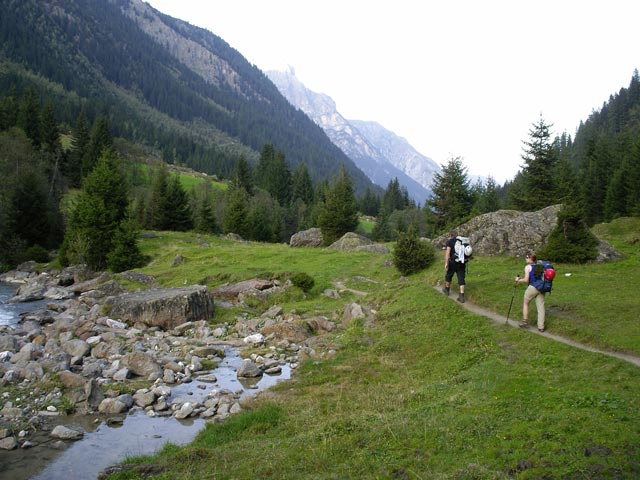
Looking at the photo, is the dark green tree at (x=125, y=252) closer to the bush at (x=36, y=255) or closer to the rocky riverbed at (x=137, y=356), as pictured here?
the rocky riverbed at (x=137, y=356)

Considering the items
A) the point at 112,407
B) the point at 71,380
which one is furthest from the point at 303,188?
the point at 112,407

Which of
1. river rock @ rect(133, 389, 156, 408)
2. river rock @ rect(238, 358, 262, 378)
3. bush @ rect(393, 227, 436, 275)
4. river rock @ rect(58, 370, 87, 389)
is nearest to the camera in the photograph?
river rock @ rect(133, 389, 156, 408)

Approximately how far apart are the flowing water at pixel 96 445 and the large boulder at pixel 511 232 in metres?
19.6

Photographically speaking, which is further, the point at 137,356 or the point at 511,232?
the point at 511,232

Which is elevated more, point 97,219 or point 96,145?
point 96,145

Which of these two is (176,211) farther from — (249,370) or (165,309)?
(249,370)

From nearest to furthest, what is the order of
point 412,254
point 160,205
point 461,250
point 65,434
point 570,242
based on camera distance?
point 65,434
point 461,250
point 570,242
point 412,254
point 160,205

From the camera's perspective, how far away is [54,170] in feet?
275

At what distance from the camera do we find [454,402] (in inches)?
476

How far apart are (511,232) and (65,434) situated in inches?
1077

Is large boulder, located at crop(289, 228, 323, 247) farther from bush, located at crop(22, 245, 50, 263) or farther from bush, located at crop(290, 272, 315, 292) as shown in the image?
bush, located at crop(22, 245, 50, 263)

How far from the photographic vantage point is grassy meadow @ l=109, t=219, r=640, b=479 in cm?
905

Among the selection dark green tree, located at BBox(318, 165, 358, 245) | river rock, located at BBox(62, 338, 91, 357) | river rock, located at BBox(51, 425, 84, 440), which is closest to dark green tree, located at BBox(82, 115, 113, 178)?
dark green tree, located at BBox(318, 165, 358, 245)

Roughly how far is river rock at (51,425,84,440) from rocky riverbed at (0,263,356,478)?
29 millimetres
